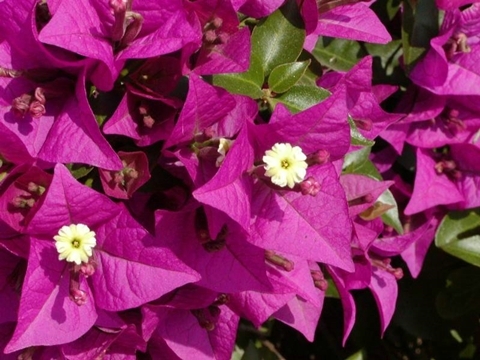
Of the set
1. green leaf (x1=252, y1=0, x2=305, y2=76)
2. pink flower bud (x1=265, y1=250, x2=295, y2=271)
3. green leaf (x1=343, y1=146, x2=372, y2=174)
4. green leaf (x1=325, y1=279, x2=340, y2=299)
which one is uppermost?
green leaf (x1=252, y1=0, x2=305, y2=76)

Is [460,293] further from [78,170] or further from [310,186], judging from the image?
[78,170]

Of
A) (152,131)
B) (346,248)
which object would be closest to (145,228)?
(152,131)

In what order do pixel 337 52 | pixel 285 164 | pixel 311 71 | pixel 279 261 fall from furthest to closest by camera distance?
1. pixel 337 52
2. pixel 311 71
3. pixel 279 261
4. pixel 285 164

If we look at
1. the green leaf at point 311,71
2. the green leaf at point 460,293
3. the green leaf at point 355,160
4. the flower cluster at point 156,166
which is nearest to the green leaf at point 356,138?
the flower cluster at point 156,166

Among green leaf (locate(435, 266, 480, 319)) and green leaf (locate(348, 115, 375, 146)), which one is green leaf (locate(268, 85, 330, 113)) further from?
green leaf (locate(435, 266, 480, 319))

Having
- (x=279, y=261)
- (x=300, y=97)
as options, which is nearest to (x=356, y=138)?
(x=300, y=97)

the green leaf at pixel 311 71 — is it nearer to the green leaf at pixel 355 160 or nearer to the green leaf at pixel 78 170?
the green leaf at pixel 355 160

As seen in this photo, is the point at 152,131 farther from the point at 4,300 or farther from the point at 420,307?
the point at 420,307

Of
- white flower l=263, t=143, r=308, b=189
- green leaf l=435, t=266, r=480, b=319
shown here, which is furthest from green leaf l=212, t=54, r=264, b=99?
green leaf l=435, t=266, r=480, b=319
